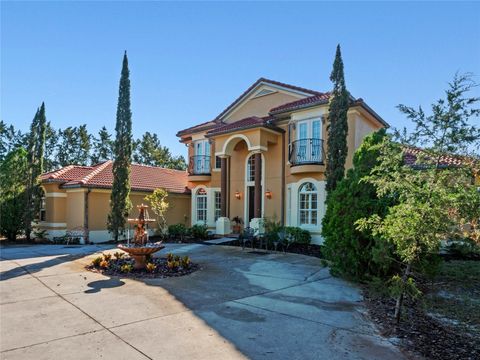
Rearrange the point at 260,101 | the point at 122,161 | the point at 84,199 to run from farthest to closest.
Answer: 1. the point at 260,101
2. the point at 84,199
3. the point at 122,161

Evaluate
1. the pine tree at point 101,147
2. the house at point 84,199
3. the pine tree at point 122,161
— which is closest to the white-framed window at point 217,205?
the house at point 84,199

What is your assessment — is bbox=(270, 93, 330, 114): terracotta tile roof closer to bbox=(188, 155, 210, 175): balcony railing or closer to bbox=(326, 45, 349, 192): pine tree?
bbox=(326, 45, 349, 192): pine tree

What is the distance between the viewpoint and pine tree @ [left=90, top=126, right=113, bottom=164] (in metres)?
43.7

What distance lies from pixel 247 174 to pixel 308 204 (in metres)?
4.35

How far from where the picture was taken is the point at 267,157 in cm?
1761

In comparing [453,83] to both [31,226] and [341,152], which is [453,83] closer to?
[341,152]

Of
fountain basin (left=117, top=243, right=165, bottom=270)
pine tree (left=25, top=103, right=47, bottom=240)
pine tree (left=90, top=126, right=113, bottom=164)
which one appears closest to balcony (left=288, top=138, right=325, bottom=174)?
fountain basin (left=117, top=243, right=165, bottom=270)

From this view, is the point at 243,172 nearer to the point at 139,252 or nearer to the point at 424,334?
the point at 139,252

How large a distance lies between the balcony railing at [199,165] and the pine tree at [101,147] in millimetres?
Result: 27112

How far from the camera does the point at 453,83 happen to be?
16.8 feet

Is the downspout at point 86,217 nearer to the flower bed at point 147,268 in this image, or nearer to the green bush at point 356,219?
the flower bed at point 147,268

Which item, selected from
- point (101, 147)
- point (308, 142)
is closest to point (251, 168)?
point (308, 142)

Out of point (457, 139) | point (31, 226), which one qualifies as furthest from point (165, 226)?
point (457, 139)

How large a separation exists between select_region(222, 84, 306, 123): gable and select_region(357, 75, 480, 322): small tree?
1237cm
